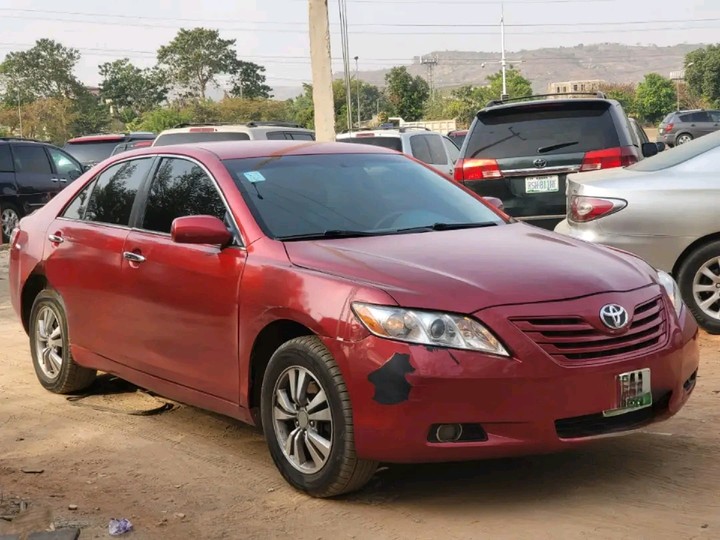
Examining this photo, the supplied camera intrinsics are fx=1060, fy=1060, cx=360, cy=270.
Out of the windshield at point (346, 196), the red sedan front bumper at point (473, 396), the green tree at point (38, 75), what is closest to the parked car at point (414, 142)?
the windshield at point (346, 196)

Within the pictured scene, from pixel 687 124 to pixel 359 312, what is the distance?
136 ft

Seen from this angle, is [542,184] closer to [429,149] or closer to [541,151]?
[541,151]

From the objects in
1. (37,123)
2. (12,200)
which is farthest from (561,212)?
(37,123)

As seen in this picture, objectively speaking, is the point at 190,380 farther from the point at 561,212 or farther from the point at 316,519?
the point at 561,212

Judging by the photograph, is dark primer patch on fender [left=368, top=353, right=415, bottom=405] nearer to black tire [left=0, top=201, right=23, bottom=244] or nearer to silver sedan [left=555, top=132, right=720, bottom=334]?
silver sedan [left=555, top=132, right=720, bottom=334]

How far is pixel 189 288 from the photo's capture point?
527cm

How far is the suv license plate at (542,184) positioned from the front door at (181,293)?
5.02 metres

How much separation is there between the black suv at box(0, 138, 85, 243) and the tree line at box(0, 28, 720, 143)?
56.0m

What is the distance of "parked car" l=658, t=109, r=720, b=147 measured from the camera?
140 ft

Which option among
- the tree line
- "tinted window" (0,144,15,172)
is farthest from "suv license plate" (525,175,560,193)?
the tree line

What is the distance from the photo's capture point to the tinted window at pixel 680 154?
26.5 ft

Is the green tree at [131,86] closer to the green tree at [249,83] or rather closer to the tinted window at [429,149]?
the green tree at [249,83]

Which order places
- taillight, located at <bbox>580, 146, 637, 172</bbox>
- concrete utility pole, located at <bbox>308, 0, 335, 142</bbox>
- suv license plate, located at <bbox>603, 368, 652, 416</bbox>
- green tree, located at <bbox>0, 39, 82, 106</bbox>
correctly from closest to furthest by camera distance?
suv license plate, located at <bbox>603, 368, 652, 416</bbox>, taillight, located at <bbox>580, 146, 637, 172</bbox>, concrete utility pole, located at <bbox>308, 0, 335, 142</bbox>, green tree, located at <bbox>0, 39, 82, 106</bbox>

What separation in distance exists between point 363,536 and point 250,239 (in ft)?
5.14
